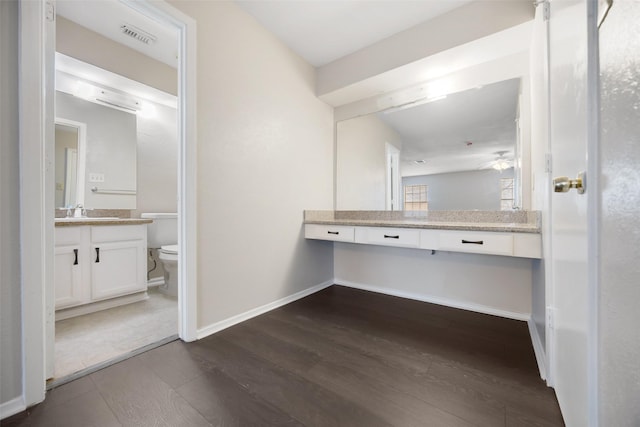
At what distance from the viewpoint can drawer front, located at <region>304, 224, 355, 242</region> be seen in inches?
93.6

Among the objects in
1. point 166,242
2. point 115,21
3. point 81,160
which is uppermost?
point 115,21

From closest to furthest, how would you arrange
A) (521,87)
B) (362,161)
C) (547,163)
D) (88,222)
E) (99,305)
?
(547,163), (521,87), (88,222), (99,305), (362,161)

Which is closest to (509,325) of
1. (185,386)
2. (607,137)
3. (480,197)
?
(480,197)

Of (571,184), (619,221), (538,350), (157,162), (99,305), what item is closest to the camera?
(619,221)

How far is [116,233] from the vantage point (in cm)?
234

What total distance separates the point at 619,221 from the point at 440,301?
6.90ft

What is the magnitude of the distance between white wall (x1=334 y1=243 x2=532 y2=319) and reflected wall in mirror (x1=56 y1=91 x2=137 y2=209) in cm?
250

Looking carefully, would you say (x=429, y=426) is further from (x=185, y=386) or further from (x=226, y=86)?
(x=226, y=86)

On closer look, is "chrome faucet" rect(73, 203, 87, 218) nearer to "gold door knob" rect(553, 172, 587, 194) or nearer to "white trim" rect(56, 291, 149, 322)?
"white trim" rect(56, 291, 149, 322)

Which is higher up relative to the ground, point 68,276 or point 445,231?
point 445,231

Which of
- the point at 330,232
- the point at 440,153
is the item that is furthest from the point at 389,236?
the point at 440,153

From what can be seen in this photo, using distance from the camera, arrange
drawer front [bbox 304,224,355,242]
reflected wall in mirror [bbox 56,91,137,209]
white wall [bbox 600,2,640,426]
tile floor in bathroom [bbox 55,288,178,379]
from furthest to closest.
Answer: reflected wall in mirror [bbox 56,91,137,209], drawer front [bbox 304,224,355,242], tile floor in bathroom [bbox 55,288,178,379], white wall [bbox 600,2,640,426]

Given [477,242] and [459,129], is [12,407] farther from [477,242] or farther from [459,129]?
[459,129]

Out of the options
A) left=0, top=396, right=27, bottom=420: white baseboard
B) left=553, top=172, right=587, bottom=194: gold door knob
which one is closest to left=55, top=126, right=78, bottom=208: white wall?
left=0, top=396, right=27, bottom=420: white baseboard
